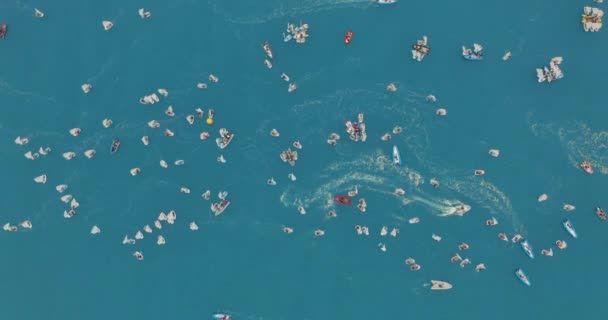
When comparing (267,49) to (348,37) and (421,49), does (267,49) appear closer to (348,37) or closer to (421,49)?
(348,37)

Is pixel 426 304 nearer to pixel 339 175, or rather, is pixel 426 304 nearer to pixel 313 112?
pixel 339 175

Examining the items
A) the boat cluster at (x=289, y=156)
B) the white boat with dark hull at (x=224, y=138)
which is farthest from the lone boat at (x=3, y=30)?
the boat cluster at (x=289, y=156)

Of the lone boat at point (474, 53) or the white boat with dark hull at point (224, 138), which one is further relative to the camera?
the white boat with dark hull at point (224, 138)

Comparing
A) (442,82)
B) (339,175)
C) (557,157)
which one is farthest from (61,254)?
Answer: (557,157)

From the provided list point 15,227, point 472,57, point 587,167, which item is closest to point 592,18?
point 472,57

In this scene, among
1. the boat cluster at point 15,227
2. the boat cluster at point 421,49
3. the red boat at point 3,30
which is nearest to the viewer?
the boat cluster at point 421,49

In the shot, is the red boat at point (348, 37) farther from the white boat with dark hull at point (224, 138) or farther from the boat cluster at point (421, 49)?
the white boat with dark hull at point (224, 138)
